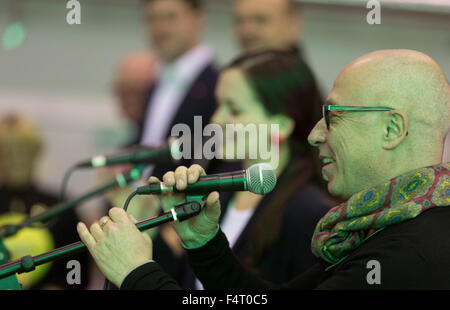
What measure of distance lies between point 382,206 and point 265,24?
206 cm

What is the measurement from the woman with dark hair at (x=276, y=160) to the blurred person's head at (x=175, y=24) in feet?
4.14

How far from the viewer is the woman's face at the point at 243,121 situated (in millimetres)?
2223

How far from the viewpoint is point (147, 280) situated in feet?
4.40

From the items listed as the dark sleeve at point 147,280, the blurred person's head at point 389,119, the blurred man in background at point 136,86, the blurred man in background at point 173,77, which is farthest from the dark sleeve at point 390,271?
the blurred man in background at point 136,86

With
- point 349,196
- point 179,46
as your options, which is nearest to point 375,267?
point 349,196

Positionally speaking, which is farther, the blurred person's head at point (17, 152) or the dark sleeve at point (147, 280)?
the blurred person's head at point (17, 152)

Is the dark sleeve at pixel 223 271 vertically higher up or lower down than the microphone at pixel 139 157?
lower down

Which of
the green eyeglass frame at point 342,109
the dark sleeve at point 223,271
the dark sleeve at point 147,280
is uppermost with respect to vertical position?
the green eyeglass frame at point 342,109

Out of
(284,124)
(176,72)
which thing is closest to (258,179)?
(284,124)

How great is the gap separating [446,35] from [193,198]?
3674 mm

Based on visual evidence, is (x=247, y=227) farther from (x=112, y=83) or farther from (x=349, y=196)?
(x=112, y=83)

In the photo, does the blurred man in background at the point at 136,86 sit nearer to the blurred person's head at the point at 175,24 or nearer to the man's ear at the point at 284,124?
the blurred person's head at the point at 175,24

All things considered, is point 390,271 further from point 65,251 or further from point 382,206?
point 65,251

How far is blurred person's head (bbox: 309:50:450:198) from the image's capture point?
1.44 meters
